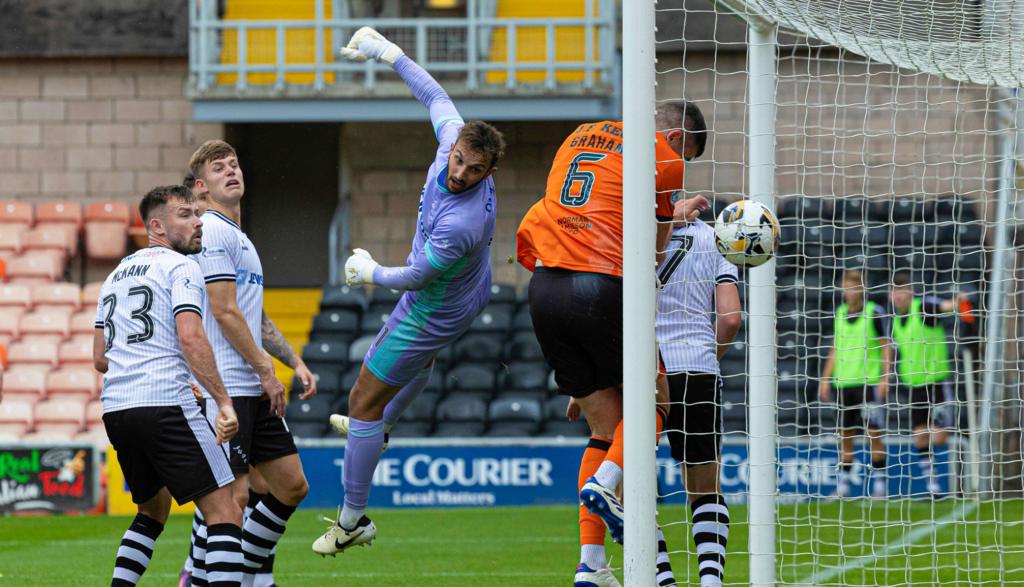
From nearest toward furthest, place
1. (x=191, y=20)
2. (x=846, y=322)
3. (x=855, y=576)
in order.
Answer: (x=855, y=576)
(x=846, y=322)
(x=191, y=20)

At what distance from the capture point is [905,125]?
16.3 m

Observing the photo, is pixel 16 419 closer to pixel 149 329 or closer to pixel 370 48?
pixel 370 48

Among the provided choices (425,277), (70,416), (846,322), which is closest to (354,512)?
(425,277)

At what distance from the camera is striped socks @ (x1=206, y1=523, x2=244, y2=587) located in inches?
202

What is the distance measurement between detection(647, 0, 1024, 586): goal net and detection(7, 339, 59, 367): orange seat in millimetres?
7526

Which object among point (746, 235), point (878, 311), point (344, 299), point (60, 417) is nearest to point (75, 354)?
point (60, 417)

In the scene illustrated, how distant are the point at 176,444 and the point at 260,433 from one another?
934 mm

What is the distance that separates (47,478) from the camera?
40.8 ft

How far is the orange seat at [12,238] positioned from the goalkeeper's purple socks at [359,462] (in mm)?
11565

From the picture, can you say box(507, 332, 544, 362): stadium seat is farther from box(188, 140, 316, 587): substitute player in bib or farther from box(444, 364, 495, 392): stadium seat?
box(188, 140, 316, 587): substitute player in bib

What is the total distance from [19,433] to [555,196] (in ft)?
35.9

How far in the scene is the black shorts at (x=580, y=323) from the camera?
5426 mm

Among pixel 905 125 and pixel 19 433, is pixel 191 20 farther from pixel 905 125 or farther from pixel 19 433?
pixel 905 125

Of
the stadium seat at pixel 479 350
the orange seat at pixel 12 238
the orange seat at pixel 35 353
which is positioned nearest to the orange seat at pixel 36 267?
the orange seat at pixel 12 238
